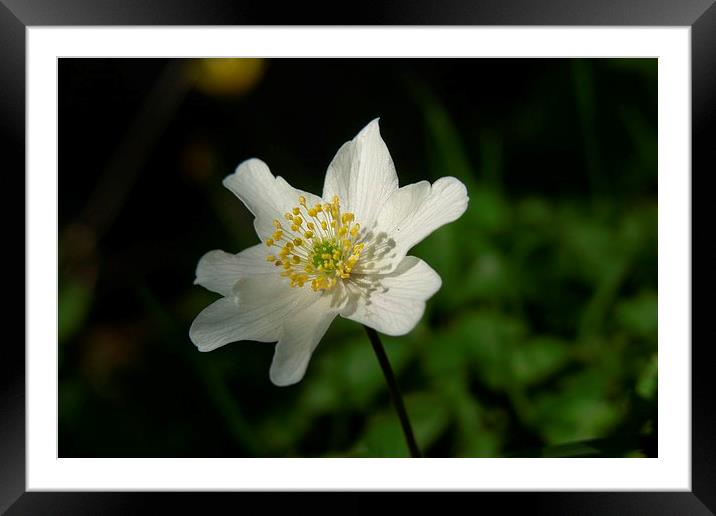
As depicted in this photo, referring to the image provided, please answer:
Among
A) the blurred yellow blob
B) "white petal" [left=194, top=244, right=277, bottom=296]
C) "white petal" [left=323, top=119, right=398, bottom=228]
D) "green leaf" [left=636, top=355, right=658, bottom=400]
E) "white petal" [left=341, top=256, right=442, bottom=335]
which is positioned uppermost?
the blurred yellow blob

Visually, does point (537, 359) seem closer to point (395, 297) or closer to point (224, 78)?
point (395, 297)

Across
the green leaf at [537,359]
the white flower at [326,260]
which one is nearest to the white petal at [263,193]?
the white flower at [326,260]

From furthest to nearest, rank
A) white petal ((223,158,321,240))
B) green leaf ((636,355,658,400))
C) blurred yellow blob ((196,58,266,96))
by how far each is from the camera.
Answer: blurred yellow blob ((196,58,266,96)) < green leaf ((636,355,658,400)) < white petal ((223,158,321,240))

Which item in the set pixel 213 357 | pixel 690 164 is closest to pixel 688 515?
pixel 690 164

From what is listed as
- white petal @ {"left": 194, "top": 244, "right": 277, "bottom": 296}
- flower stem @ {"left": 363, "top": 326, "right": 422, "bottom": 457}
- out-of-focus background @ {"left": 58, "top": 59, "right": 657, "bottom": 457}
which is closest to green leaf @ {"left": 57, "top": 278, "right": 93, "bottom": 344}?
out-of-focus background @ {"left": 58, "top": 59, "right": 657, "bottom": 457}

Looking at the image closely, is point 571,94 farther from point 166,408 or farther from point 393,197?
point 166,408

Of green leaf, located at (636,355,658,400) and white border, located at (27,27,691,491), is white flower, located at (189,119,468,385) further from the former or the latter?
green leaf, located at (636,355,658,400)

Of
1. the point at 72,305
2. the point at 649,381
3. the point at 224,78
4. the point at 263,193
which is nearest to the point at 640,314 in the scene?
the point at 649,381

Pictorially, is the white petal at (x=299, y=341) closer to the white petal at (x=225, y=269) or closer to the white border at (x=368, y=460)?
the white petal at (x=225, y=269)
